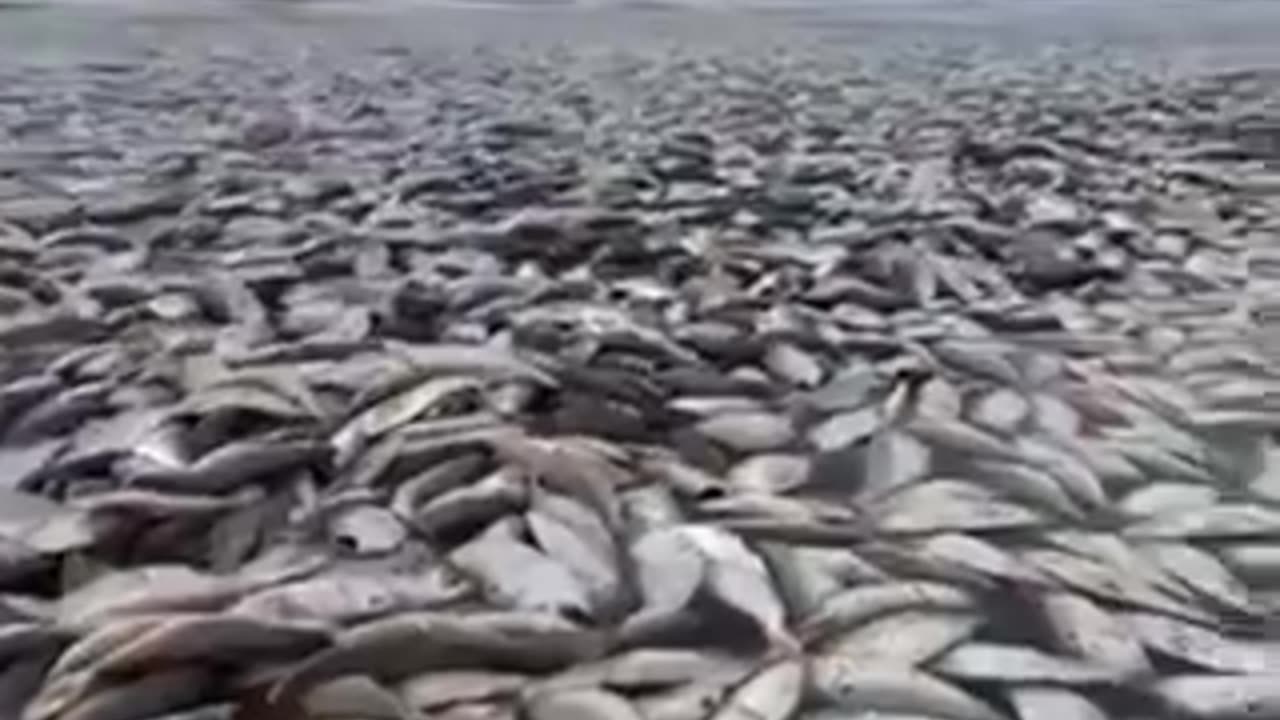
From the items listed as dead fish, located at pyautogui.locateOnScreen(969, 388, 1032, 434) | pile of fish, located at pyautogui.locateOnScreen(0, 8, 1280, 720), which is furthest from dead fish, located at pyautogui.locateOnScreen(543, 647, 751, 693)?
dead fish, located at pyautogui.locateOnScreen(969, 388, 1032, 434)

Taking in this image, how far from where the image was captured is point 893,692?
0.72 m

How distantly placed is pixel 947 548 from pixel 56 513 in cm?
43

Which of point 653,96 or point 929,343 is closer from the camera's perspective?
point 929,343

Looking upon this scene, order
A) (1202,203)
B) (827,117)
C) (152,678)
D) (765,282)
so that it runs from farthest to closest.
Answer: (827,117)
(1202,203)
(765,282)
(152,678)

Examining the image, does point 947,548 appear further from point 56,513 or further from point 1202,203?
point 1202,203

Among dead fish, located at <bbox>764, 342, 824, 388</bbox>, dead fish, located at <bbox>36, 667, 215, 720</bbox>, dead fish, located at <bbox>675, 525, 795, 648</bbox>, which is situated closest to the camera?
dead fish, located at <bbox>36, 667, 215, 720</bbox>

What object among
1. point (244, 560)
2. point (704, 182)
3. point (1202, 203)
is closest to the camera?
point (244, 560)

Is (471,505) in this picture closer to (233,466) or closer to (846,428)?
(233,466)

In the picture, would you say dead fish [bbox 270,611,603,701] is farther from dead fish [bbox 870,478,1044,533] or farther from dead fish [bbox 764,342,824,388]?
dead fish [bbox 764,342,824,388]

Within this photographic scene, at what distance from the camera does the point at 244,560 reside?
829 millimetres

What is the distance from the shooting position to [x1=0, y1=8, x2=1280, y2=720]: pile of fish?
2.42ft

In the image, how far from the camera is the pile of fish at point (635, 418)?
2.42ft

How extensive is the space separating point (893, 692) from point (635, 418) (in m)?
0.35

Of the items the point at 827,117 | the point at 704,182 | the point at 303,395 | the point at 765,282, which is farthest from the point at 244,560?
the point at 827,117
